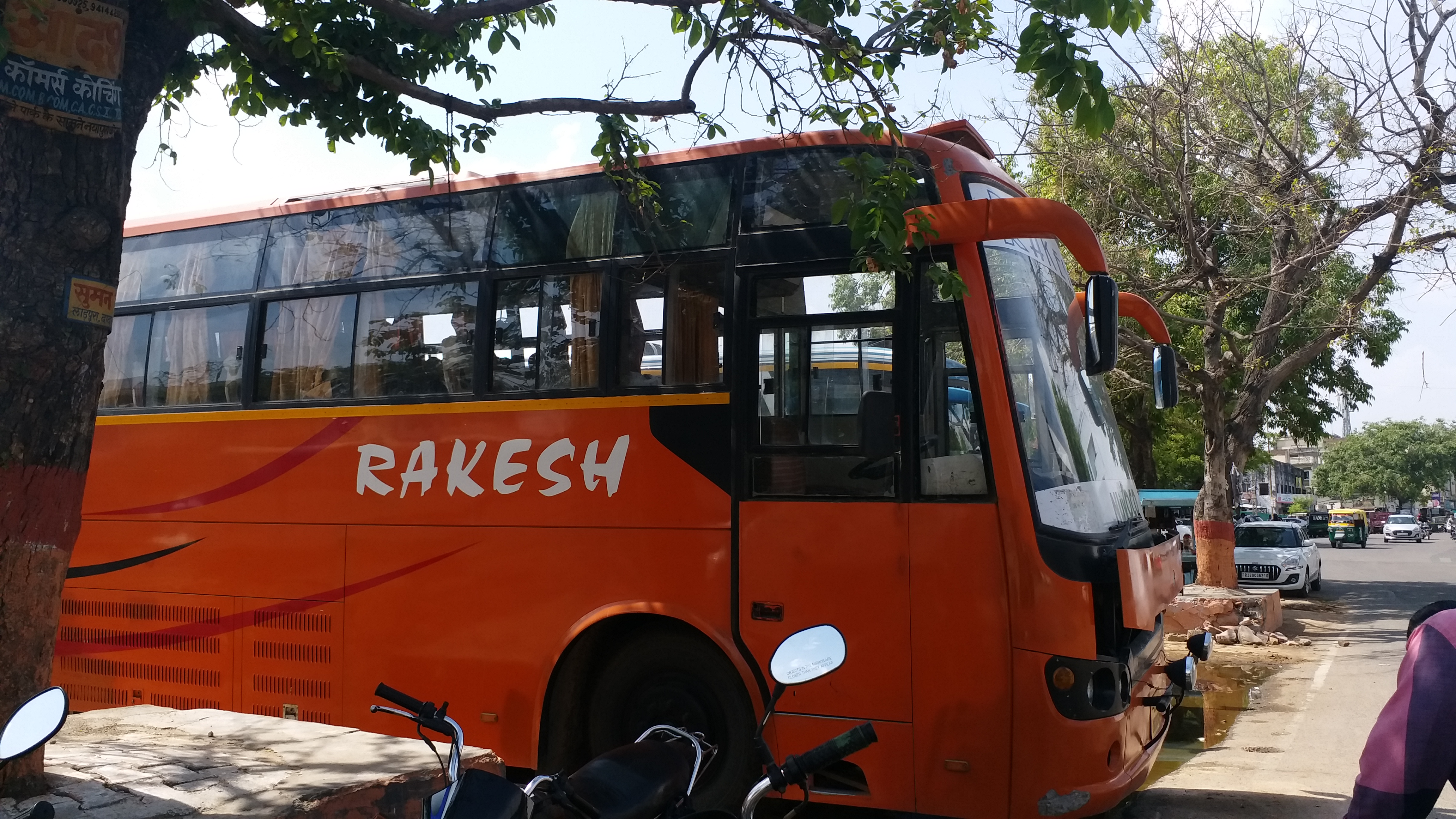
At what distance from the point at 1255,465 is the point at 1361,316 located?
2179 centimetres

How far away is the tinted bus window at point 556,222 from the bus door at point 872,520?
1080mm

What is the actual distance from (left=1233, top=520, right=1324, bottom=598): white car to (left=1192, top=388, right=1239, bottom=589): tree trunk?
556 centimetres

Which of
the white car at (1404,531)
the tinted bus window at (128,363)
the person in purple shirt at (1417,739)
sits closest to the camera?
the person in purple shirt at (1417,739)

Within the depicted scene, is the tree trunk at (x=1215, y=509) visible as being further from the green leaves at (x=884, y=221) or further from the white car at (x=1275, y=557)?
the green leaves at (x=884, y=221)

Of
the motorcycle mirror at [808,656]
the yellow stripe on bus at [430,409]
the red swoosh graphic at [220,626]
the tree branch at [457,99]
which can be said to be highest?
the tree branch at [457,99]

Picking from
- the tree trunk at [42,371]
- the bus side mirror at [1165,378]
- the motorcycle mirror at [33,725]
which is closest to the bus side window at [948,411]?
the bus side mirror at [1165,378]

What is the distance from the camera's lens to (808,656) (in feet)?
8.41

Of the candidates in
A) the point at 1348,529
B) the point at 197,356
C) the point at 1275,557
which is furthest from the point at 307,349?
the point at 1348,529

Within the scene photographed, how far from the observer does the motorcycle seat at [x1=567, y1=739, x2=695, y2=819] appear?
2512 mm

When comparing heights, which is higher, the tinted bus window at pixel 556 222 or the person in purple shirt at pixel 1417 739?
the tinted bus window at pixel 556 222

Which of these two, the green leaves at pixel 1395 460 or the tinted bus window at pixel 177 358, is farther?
the green leaves at pixel 1395 460

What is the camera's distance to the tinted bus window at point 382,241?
6.54 m

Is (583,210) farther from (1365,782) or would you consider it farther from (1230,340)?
(1230,340)

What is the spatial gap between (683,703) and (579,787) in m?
3.23
